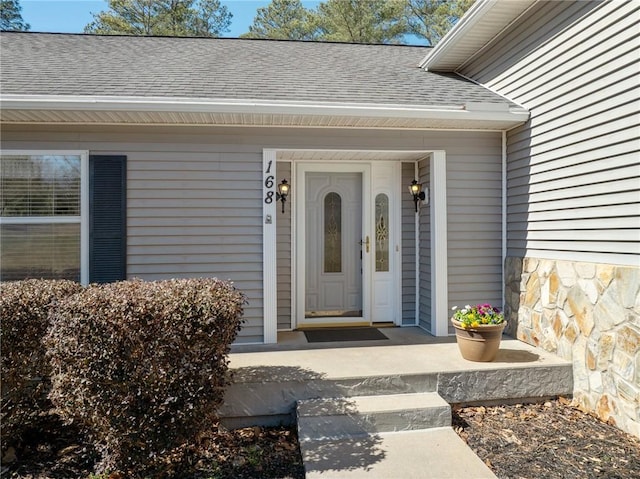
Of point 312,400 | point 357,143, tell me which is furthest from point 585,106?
point 312,400

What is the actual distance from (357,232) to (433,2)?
11.6 m

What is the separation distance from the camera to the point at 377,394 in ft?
11.3

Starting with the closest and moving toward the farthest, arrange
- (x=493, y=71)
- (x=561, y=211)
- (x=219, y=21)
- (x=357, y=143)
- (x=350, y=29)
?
(x=561, y=211)
(x=357, y=143)
(x=493, y=71)
(x=350, y=29)
(x=219, y=21)

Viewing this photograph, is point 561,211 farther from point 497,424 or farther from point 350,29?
point 350,29

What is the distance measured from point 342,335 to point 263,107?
8.79ft

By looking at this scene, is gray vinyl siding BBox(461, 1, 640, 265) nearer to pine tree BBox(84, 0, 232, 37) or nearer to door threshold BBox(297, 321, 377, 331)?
door threshold BBox(297, 321, 377, 331)

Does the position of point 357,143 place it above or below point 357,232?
above

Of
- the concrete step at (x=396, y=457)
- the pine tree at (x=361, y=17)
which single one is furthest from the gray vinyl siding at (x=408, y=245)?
the pine tree at (x=361, y=17)

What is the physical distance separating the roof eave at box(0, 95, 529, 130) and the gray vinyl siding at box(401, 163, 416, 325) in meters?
0.95

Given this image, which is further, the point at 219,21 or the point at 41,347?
the point at 219,21

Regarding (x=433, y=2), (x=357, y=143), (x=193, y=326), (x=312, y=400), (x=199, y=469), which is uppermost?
(x=433, y=2)

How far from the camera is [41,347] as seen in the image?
115 inches

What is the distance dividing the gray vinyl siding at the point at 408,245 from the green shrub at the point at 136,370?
→ 3.12m

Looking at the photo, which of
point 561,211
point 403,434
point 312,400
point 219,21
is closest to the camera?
point 403,434
